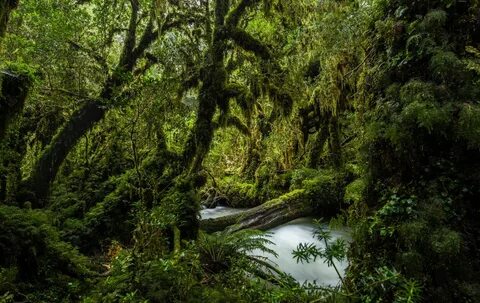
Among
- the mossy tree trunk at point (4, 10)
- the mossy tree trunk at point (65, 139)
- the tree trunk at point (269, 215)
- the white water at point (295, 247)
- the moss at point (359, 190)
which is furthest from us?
the tree trunk at point (269, 215)

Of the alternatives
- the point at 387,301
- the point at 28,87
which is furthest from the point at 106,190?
the point at 387,301

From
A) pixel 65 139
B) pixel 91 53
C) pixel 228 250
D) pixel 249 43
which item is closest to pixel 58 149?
pixel 65 139

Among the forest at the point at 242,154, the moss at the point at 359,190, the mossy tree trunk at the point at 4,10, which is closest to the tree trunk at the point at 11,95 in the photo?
the forest at the point at 242,154

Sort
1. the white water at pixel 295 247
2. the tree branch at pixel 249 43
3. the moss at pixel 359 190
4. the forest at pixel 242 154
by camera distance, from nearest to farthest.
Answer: the forest at pixel 242 154 < the moss at pixel 359 190 < the white water at pixel 295 247 < the tree branch at pixel 249 43

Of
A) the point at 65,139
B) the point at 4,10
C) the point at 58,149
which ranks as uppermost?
the point at 4,10

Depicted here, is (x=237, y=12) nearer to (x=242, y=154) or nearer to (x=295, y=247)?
(x=295, y=247)

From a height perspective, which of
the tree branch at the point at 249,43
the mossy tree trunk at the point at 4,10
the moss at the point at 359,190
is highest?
the mossy tree trunk at the point at 4,10

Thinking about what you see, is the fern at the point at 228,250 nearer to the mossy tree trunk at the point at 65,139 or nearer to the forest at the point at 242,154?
the forest at the point at 242,154

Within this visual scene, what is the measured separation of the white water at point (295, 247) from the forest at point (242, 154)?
0.06 m

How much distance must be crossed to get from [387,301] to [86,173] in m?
8.25

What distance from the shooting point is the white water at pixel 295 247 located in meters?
6.36

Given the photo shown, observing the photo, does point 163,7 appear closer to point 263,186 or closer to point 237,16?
point 237,16

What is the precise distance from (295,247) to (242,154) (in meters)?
4.97

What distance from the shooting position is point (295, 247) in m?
7.75
